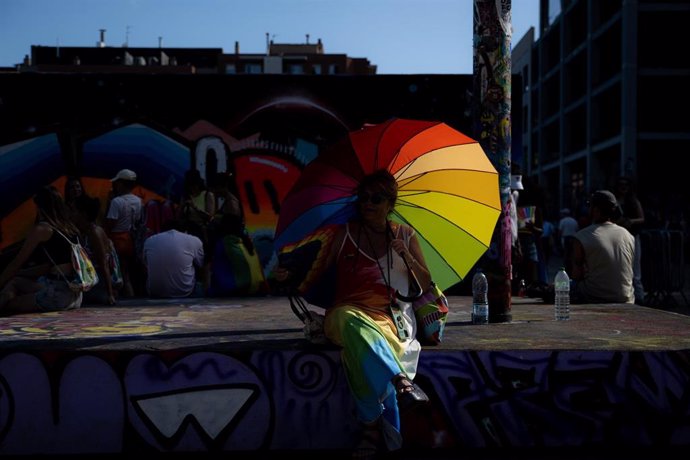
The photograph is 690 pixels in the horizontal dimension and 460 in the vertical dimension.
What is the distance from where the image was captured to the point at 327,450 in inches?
177

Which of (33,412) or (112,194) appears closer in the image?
(33,412)

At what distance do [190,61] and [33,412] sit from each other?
3114 inches

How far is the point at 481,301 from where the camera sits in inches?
235

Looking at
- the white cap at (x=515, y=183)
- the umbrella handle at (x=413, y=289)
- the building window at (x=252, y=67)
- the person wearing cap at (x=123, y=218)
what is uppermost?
the building window at (x=252, y=67)

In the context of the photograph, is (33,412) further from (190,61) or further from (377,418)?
(190,61)

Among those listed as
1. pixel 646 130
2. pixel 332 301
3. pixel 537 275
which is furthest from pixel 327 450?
pixel 646 130

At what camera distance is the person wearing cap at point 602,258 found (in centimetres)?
683

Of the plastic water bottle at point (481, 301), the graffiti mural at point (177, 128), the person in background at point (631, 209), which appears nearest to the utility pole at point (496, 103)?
the plastic water bottle at point (481, 301)

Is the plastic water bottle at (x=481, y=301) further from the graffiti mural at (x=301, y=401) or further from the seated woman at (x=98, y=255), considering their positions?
the seated woman at (x=98, y=255)

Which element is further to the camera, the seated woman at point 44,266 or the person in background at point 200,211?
the person in background at point 200,211

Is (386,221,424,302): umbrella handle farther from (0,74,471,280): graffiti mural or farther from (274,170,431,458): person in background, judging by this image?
(0,74,471,280): graffiti mural

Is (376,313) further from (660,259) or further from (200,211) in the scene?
(660,259)

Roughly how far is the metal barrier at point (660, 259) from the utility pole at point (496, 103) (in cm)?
600

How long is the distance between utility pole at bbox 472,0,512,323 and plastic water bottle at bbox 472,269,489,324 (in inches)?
1.7
